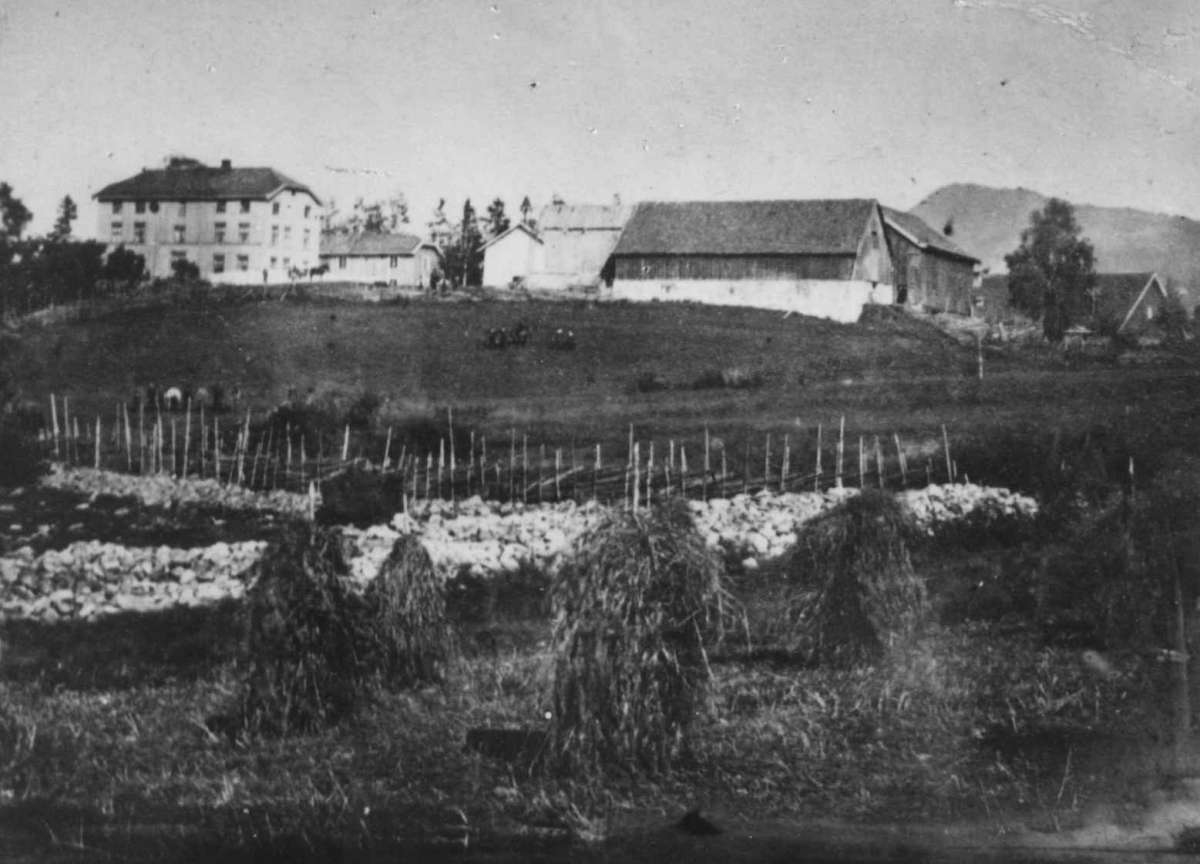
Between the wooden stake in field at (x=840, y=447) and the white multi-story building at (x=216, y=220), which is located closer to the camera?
the wooden stake in field at (x=840, y=447)

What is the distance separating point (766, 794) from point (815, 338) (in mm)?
17391

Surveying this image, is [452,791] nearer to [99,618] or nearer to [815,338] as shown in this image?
[99,618]

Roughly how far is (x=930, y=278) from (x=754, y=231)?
9521 mm

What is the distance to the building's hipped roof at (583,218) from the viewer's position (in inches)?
1113

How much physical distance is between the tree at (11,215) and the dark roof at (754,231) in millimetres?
19326

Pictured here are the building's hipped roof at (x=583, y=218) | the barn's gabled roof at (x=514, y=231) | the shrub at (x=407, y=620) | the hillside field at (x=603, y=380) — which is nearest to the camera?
the shrub at (x=407, y=620)

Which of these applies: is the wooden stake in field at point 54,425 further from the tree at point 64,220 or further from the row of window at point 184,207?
the row of window at point 184,207

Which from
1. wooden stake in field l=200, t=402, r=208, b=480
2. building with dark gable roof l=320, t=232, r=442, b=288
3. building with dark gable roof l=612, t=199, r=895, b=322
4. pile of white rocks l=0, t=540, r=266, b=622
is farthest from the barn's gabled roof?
pile of white rocks l=0, t=540, r=266, b=622

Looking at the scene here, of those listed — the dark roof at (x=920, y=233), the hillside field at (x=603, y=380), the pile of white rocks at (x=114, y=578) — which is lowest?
the pile of white rocks at (x=114, y=578)

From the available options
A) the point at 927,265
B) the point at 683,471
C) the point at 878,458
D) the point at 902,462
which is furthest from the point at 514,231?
the point at 902,462

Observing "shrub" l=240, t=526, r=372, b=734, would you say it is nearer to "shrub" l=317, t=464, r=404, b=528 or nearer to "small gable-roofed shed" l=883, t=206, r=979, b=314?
"shrub" l=317, t=464, r=404, b=528

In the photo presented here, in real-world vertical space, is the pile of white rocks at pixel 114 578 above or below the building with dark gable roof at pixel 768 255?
below

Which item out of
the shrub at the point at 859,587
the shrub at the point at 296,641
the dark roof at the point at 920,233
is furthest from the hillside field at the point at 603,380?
the dark roof at the point at 920,233

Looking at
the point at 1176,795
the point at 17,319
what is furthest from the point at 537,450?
the point at 1176,795
